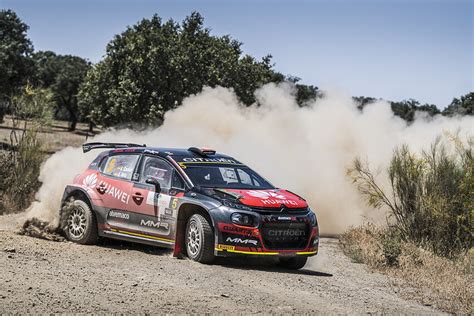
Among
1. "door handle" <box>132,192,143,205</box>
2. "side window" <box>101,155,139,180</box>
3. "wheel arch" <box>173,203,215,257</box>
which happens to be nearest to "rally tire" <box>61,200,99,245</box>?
"side window" <box>101,155,139,180</box>

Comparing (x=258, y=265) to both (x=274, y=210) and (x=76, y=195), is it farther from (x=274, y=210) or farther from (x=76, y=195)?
(x=76, y=195)

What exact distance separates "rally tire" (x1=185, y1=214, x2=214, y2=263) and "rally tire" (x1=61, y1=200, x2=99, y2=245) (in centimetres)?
210

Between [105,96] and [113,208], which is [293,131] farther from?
[105,96]

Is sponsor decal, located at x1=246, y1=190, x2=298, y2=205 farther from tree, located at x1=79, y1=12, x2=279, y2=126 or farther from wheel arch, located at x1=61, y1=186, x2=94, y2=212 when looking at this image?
tree, located at x1=79, y1=12, x2=279, y2=126

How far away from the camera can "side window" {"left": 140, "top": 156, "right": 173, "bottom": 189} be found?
10.9m

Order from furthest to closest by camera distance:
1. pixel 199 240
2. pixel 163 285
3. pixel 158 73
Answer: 1. pixel 158 73
2. pixel 199 240
3. pixel 163 285

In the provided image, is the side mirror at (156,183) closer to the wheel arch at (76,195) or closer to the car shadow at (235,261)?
the car shadow at (235,261)

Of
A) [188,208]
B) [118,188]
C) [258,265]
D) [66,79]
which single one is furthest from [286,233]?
[66,79]

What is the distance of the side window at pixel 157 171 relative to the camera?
10875 mm

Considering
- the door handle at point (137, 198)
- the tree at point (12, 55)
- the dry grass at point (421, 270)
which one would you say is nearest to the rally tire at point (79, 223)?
the door handle at point (137, 198)

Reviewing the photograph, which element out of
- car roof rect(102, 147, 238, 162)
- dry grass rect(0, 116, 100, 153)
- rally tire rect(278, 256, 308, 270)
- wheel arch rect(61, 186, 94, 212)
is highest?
dry grass rect(0, 116, 100, 153)

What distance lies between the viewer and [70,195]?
12.1 m

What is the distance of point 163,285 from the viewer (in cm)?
835

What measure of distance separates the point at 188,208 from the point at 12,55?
37916mm
